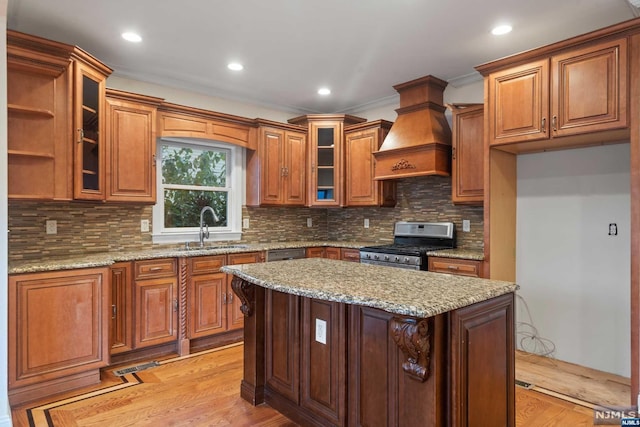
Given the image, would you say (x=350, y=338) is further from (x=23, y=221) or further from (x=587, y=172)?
(x=23, y=221)

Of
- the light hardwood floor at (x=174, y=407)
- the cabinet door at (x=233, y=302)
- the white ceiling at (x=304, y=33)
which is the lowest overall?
the light hardwood floor at (x=174, y=407)

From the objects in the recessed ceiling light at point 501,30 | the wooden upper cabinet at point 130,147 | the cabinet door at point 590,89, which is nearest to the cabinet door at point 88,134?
the wooden upper cabinet at point 130,147

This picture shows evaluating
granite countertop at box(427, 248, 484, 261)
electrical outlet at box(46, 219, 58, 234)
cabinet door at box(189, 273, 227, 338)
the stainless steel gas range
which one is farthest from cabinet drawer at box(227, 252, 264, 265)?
granite countertop at box(427, 248, 484, 261)

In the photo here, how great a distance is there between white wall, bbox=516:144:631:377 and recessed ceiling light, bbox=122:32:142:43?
3374 mm

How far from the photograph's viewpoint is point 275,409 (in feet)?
7.98

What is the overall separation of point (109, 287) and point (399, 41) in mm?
2935

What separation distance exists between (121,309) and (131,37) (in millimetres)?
2141

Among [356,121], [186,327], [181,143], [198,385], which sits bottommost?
[198,385]

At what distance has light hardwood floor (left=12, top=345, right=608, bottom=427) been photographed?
91.2 inches

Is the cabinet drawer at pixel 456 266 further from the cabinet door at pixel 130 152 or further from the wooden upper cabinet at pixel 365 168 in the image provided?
the cabinet door at pixel 130 152

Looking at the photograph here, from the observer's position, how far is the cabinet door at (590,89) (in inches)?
97.5

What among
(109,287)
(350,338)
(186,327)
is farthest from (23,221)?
(350,338)

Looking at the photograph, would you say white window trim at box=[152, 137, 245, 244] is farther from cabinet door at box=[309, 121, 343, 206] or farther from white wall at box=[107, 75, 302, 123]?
cabinet door at box=[309, 121, 343, 206]

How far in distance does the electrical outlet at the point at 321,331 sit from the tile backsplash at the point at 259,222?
2.36 metres
